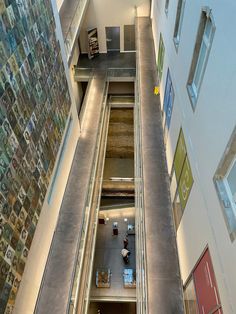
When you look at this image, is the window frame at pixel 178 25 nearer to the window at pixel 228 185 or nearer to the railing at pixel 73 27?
the railing at pixel 73 27

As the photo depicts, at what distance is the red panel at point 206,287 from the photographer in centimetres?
470

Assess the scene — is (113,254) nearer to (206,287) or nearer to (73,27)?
(206,287)

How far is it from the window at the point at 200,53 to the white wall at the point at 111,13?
1238 centimetres

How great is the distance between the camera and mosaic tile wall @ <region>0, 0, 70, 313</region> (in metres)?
5.53

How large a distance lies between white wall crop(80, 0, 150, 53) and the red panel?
15.7 meters

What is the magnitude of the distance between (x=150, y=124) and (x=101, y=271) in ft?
21.6

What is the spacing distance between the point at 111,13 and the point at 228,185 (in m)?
15.6

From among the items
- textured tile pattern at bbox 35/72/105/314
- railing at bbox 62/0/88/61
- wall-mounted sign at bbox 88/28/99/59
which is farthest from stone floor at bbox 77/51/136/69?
textured tile pattern at bbox 35/72/105/314

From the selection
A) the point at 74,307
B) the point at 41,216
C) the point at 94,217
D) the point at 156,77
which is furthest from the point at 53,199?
the point at 156,77

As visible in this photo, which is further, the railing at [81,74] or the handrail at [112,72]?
the railing at [81,74]

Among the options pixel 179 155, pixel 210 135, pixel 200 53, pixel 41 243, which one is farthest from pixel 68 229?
pixel 200 53

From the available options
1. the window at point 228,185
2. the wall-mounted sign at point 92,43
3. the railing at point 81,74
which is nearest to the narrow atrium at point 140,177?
the window at point 228,185

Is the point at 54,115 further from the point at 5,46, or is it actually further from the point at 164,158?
the point at 164,158

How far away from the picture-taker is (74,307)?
7.36 meters
